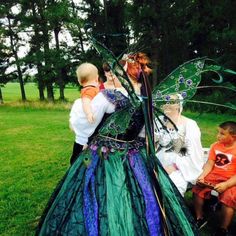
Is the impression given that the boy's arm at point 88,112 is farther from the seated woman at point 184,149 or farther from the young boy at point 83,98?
the seated woman at point 184,149

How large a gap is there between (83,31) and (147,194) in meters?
23.2

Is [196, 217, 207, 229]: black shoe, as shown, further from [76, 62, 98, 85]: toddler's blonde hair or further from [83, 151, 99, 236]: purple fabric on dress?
[76, 62, 98, 85]: toddler's blonde hair

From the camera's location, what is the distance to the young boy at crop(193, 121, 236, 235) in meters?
4.03

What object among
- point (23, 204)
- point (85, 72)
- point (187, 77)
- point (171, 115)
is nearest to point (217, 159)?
point (171, 115)

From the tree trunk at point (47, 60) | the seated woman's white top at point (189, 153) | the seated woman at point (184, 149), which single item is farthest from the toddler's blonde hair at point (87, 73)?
the tree trunk at point (47, 60)

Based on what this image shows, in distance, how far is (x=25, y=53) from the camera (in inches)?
1077

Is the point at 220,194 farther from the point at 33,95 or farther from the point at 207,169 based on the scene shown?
the point at 33,95

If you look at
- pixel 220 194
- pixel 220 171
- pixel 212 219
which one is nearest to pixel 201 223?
pixel 212 219

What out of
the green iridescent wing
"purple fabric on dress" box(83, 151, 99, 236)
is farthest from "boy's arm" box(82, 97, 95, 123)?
the green iridescent wing

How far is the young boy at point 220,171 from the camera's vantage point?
4.03 metres

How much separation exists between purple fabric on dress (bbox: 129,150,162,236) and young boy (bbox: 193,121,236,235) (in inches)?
50.1

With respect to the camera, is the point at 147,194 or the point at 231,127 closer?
the point at 147,194

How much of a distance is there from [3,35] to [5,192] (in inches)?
896

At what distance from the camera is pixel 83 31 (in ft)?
82.6
